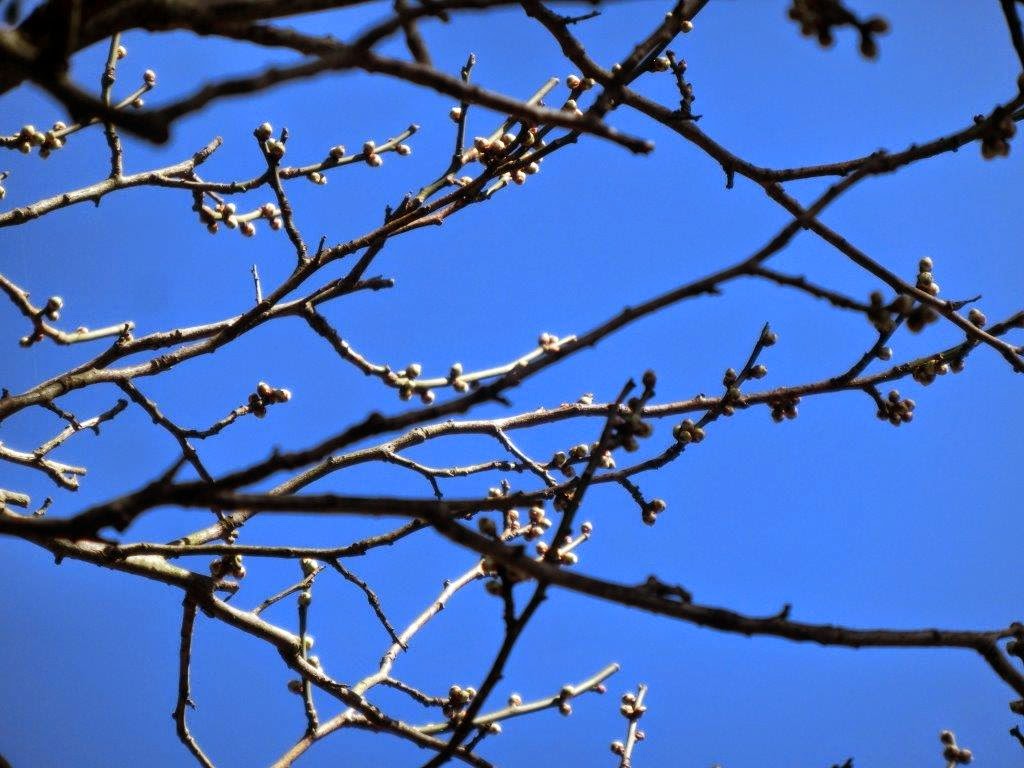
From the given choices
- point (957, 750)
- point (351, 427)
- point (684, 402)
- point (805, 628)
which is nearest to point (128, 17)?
→ point (351, 427)

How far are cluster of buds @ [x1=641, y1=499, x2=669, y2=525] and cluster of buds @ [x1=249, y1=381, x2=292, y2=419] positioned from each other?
1719 millimetres

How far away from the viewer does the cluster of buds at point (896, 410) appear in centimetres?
352

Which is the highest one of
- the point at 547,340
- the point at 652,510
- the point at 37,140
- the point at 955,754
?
the point at 37,140

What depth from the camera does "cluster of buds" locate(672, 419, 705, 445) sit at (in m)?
3.22

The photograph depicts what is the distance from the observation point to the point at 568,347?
170cm

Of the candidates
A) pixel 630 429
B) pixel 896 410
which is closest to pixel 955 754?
pixel 896 410

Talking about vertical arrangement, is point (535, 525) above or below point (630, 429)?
above

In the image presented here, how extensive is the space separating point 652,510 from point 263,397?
1.86m

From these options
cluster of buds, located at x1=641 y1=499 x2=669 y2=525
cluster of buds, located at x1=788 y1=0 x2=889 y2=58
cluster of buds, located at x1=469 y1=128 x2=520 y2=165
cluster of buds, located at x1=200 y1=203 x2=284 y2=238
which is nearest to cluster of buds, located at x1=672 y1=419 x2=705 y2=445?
cluster of buds, located at x1=641 y1=499 x2=669 y2=525

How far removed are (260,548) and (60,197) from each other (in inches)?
84.2

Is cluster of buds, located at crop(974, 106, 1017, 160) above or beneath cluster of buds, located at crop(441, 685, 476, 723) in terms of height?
above

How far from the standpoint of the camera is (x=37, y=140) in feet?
12.8

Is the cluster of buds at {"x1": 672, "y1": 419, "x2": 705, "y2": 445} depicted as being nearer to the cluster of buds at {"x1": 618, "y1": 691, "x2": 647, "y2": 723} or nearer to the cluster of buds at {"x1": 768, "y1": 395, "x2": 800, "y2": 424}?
the cluster of buds at {"x1": 768, "y1": 395, "x2": 800, "y2": 424}

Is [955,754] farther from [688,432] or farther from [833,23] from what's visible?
[833,23]
